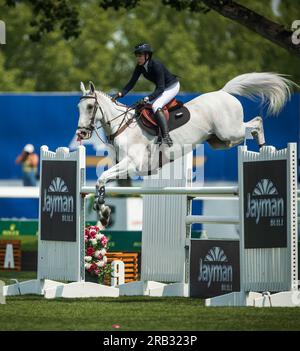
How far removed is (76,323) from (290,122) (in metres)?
13.3

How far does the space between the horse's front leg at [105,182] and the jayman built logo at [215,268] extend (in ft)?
3.61

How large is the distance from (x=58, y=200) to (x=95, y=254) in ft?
2.94

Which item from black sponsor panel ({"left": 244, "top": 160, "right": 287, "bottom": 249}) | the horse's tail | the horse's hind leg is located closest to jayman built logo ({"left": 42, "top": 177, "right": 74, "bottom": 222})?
black sponsor panel ({"left": 244, "top": 160, "right": 287, "bottom": 249})

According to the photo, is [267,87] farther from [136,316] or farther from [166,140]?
[136,316]

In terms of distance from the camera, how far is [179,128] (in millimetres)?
11812

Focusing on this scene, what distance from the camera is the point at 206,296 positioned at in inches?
428

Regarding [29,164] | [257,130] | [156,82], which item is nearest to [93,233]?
[156,82]

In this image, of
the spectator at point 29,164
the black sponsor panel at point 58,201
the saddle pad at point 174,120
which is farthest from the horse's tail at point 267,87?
the spectator at point 29,164

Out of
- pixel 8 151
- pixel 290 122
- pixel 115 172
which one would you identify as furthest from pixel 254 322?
pixel 8 151

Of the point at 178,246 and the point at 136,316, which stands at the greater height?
the point at 178,246

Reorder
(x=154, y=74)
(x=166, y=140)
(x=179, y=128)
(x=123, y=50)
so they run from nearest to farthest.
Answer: (x=154, y=74), (x=166, y=140), (x=179, y=128), (x=123, y=50)

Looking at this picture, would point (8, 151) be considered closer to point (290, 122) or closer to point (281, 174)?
point (290, 122)

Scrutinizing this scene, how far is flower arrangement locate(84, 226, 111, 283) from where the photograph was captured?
11.6m

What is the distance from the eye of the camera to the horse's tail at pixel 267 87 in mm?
12250
